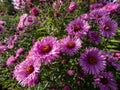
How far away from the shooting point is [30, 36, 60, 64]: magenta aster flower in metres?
3.09

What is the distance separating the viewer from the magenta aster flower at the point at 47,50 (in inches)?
121

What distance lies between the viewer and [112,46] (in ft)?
18.1

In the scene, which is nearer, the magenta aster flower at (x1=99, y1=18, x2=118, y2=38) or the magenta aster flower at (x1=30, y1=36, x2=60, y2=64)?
the magenta aster flower at (x1=30, y1=36, x2=60, y2=64)

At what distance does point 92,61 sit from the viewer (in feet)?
10.6

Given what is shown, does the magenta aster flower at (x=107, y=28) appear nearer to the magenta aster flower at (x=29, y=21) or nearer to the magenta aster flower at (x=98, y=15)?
the magenta aster flower at (x=98, y=15)

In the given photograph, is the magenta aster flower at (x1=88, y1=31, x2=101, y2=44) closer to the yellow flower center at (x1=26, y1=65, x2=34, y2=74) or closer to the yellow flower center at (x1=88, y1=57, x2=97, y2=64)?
the yellow flower center at (x1=88, y1=57, x2=97, y2=64)

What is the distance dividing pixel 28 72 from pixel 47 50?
0.25 m

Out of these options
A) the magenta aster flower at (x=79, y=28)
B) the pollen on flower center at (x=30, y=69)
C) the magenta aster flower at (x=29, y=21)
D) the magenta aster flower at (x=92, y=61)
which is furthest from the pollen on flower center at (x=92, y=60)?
the magenta aster flower at (x=29, y=21)

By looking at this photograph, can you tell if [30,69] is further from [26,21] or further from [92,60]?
[26,21]

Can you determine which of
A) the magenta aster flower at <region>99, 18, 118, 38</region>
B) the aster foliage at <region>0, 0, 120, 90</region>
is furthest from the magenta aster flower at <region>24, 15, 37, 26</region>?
the magenta aster flower at <region>99, 18, 118, 38</region>

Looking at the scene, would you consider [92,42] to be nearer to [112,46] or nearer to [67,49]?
[67,49]

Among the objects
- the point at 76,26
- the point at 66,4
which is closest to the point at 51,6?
the point at 66,4

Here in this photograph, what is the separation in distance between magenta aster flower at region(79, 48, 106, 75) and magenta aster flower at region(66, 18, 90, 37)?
0.67ft

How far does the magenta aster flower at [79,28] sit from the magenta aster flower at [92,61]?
0.20 metres
